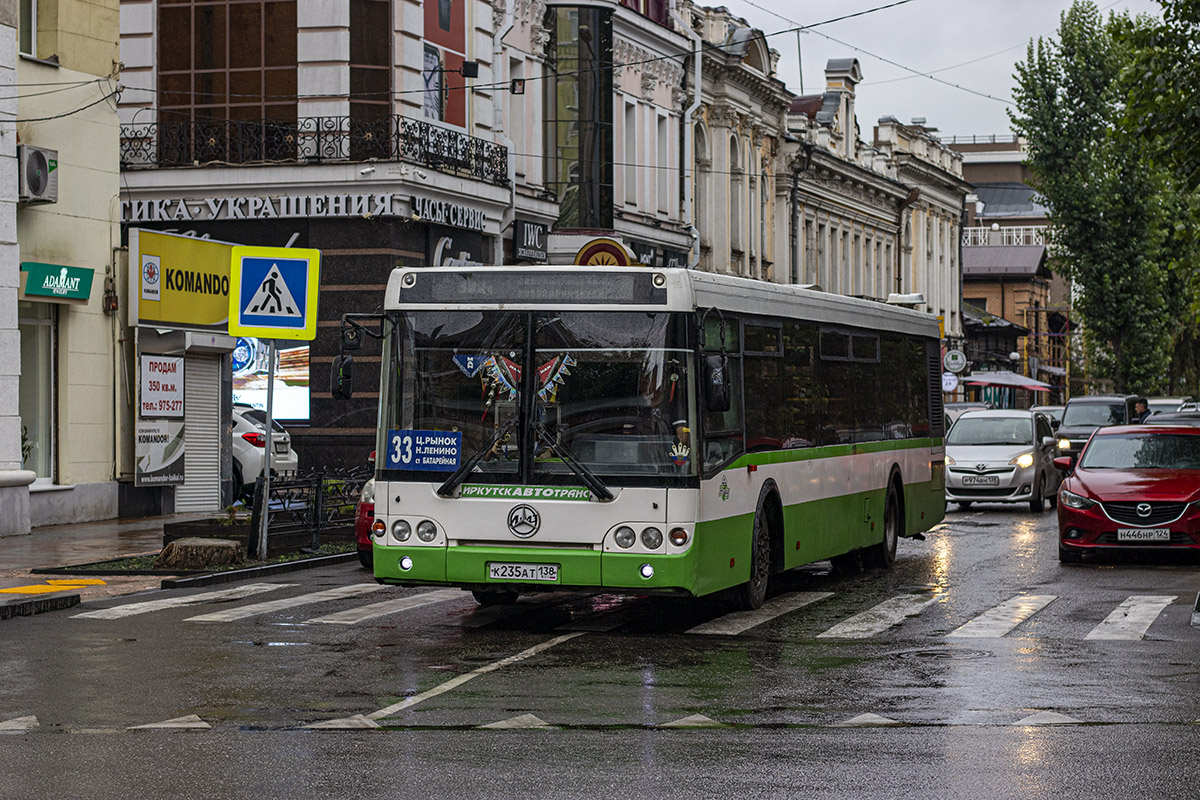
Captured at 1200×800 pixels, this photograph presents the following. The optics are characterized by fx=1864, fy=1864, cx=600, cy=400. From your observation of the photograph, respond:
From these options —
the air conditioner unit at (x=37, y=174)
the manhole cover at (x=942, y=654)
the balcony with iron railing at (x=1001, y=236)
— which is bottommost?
the manhole cover at (x=942, y=654)

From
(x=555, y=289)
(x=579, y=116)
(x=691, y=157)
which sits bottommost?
(x=555, y=289)

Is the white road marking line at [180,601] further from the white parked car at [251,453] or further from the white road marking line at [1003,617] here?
the white parked car at [251,453]

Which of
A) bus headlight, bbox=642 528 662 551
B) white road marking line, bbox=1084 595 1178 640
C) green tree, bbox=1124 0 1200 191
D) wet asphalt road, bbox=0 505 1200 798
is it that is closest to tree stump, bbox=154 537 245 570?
wet asphalt road, bbox=0 505 1200 798

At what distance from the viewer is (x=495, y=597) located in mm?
15367

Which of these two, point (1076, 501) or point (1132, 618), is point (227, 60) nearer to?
point (1076, 501)

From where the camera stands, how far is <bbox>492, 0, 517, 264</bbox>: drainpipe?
1388 inches

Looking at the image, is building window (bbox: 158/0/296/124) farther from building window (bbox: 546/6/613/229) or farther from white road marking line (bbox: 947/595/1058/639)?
white road marking line (bbox: 947/595/1058/639)

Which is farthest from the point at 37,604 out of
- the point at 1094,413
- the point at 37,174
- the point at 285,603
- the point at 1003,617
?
the point at 1094,413

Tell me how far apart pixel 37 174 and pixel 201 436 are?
18.3 ft

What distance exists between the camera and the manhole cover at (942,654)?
12188mm

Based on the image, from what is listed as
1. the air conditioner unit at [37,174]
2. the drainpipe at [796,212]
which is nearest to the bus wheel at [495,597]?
the air conditioner unit at [37,174]

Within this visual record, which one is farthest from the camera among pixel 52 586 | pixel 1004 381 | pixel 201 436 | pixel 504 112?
pixel 1004 381

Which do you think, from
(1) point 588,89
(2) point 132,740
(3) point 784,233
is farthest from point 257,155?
(3) point 784,233

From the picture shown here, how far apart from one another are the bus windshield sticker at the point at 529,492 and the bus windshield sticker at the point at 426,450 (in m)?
0.22
